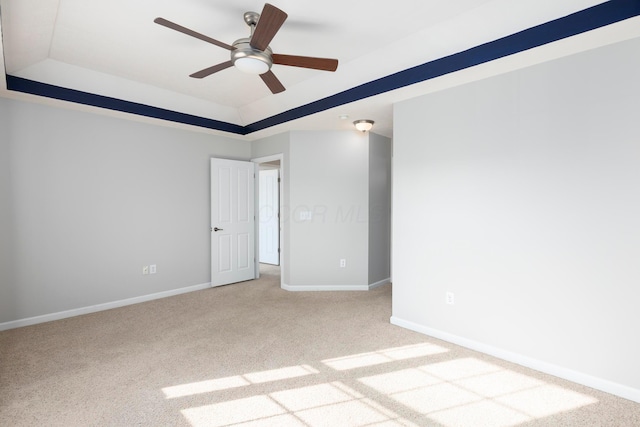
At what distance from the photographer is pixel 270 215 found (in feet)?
23.7

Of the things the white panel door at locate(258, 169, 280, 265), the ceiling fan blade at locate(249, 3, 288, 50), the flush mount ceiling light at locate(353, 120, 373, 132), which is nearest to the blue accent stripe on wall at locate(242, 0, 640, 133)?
the flush mount ceiling light at locate(353, 120, 373, 132)

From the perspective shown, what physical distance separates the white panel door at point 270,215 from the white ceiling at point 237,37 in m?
3.07

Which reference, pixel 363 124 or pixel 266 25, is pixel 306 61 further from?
pixel 363 124

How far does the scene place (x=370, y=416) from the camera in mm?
1975

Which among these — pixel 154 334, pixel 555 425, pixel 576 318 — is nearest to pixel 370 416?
pixel 555 425

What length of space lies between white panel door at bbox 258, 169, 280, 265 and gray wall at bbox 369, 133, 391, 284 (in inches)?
105

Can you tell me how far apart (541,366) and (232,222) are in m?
4.35

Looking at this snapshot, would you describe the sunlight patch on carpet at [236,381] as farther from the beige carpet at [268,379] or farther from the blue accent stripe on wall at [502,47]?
the blue accent stripe on wall at [502,47]

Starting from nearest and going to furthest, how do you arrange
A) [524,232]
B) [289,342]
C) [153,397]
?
[153,397] → [524,232] → [289,342]

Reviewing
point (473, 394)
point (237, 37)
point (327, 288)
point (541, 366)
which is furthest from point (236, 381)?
point (237, 37)

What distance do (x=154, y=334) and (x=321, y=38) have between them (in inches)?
130

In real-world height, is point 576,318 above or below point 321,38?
below

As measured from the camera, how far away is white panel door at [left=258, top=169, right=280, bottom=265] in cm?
703

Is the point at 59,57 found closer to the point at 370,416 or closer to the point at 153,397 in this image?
the point at 153,397
